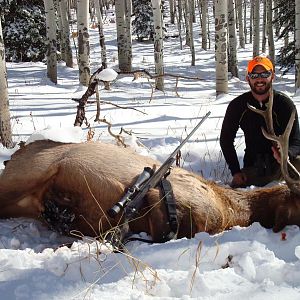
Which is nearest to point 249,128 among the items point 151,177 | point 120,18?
point 151,177

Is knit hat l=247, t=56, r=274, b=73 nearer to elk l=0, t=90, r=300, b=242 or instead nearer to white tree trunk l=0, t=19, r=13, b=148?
elk l=0, t=90, r=300, b=242

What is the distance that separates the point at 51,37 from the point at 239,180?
11.5 meters

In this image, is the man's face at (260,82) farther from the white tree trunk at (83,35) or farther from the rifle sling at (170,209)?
the white tree trunk at (83,35)

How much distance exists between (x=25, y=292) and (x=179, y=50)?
3067 centimetres

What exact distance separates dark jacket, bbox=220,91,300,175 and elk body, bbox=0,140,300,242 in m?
1.53

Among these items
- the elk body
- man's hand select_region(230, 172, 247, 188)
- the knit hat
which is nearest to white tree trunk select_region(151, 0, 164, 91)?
the knit hat

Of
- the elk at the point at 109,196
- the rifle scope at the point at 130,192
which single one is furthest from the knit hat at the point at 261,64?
the rifle scope at the point at 130,192

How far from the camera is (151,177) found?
3141mm

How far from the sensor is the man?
4906 millimetres

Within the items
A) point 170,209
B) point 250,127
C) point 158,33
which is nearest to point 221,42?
point 158,33

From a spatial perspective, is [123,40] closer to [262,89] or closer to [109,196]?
[262,89]

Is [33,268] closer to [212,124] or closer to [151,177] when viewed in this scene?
[151,177]

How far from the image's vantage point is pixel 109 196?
10.6ft

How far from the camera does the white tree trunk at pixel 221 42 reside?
11008 millimetres
